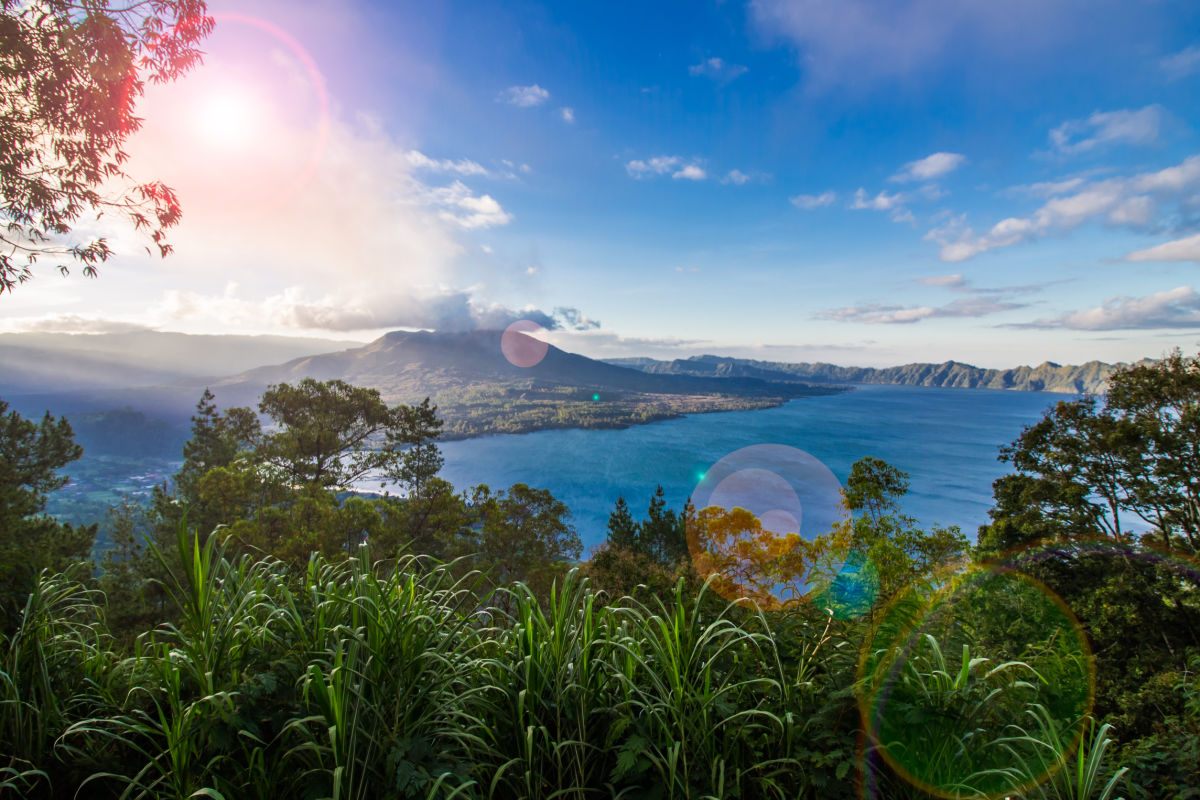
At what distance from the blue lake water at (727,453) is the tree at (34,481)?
3686cm

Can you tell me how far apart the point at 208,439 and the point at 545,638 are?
20.7m

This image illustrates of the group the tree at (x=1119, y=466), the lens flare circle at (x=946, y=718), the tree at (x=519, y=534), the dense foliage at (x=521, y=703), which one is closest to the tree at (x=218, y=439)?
the tree at (x=519, y=534)

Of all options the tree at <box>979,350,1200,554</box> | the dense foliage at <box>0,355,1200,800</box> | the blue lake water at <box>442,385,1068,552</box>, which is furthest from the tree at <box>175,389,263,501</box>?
the blue lake water at <box>442,385,1068,552</box>

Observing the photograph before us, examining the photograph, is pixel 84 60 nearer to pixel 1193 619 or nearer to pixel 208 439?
pixel 208 439

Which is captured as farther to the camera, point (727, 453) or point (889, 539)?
point (727, 453)

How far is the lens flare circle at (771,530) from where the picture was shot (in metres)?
8.22

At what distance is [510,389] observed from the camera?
152125 mm

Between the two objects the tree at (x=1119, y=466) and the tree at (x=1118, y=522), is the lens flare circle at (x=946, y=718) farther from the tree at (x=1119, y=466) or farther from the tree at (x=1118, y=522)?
the tree at (x=1119, y=466)

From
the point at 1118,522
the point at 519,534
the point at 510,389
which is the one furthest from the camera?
the point at 510,389

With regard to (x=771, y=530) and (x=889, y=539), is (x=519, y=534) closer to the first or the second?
(x=889, y=539)

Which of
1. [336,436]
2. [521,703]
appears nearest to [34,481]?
[336,436]

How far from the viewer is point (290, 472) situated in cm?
1338

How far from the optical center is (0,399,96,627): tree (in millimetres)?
9086

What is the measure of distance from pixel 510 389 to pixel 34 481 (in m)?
142
